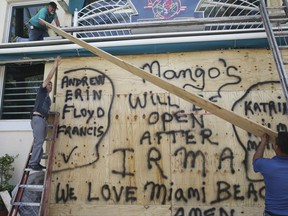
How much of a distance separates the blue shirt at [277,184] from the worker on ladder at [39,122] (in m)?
3.64

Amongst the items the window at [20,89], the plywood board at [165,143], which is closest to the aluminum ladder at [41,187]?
the plywood board at [165,143]

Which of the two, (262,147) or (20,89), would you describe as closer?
(262,147)

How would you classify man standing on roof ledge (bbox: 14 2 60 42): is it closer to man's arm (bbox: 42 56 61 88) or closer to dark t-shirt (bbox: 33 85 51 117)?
man's arm (bbox: 42 56 61 88)

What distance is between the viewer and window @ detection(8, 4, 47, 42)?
7766 mm

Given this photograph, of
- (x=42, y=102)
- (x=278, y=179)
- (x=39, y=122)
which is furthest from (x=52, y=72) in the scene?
(x=278, y=179)

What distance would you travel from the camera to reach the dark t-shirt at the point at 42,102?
535cm

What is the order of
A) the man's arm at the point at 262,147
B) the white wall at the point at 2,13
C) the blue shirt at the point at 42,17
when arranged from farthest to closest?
the white wall at the point at 2,13 → the blue shirt at the point at 42,17 → the man's arm at the point at 262,147

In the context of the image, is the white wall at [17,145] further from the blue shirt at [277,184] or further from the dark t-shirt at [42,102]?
the blue shirt at [277,184]

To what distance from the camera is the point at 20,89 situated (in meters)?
7.05

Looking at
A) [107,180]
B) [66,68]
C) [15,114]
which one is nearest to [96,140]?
[107,180]

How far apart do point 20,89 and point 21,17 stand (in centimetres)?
210

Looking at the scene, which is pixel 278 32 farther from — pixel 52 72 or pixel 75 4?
pixel 75 4

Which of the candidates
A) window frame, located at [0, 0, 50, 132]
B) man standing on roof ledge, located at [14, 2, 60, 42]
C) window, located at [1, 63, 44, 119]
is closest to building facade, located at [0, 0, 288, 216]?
man standing on roof ledge, located at [14, 2, 60, 42]

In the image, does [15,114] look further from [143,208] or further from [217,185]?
[217,185]
